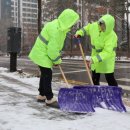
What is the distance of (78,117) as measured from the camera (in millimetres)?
6598

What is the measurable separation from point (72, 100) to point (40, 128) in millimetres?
1463

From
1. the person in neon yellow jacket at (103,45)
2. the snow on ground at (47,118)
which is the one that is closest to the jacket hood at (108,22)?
the person in neon yellow jacket at (103,45)

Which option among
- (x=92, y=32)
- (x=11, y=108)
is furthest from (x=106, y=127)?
(x=92, y=32)

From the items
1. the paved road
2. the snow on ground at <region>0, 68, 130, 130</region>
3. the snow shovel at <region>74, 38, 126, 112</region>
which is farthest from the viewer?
the paved road

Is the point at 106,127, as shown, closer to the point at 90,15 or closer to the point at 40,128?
the point at 40,128

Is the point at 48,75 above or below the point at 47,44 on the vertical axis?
below

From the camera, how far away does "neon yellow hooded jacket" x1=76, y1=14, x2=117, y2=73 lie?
25.1 ft

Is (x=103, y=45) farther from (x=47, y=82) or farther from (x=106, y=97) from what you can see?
(x=47, y=82)

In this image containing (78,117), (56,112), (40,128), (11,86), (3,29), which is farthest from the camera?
(3,29)

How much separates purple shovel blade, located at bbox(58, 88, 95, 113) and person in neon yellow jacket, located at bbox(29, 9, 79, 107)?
33cm

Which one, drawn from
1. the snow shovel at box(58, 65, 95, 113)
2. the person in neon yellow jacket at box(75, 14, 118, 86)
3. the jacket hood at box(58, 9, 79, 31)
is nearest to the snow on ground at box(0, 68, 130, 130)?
the snow shovel at box(58, 65, 95, 113)

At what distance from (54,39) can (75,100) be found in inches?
43.1

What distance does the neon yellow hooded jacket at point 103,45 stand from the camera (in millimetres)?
7651

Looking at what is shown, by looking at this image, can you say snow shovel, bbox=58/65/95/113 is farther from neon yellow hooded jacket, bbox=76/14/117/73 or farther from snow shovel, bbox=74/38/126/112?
neon yellow hooded jacket, bbox=76/14/117/73
